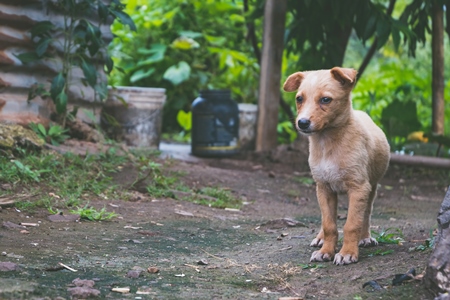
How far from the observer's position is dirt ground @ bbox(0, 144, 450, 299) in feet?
11.7

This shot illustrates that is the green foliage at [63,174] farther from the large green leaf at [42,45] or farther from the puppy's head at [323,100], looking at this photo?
the puppy's head at [323,100]

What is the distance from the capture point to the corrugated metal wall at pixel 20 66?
6996mm

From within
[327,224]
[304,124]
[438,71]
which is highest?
[438,71]

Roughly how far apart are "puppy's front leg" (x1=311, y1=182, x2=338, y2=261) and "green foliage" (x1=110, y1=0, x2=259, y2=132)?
7951 millimetres

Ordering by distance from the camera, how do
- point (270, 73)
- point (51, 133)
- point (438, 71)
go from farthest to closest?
point (270, 73) → point (438, 71) → point (51, 133)

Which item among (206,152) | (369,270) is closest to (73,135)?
(206,152)

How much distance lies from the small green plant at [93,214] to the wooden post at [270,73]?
5.03 m

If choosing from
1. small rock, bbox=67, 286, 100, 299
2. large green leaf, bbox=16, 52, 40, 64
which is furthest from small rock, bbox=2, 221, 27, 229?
large green leaf, bbox=16, 52, 40, 64

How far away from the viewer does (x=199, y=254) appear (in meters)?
4.61

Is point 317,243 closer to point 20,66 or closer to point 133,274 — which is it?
point 133,274

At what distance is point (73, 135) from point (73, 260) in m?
4.17

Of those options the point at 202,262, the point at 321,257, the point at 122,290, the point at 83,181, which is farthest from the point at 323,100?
the point at 83,181

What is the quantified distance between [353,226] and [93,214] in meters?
2.09

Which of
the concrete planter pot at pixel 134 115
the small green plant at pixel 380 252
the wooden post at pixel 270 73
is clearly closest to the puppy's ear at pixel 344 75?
the small green plant at pixel 380 252
